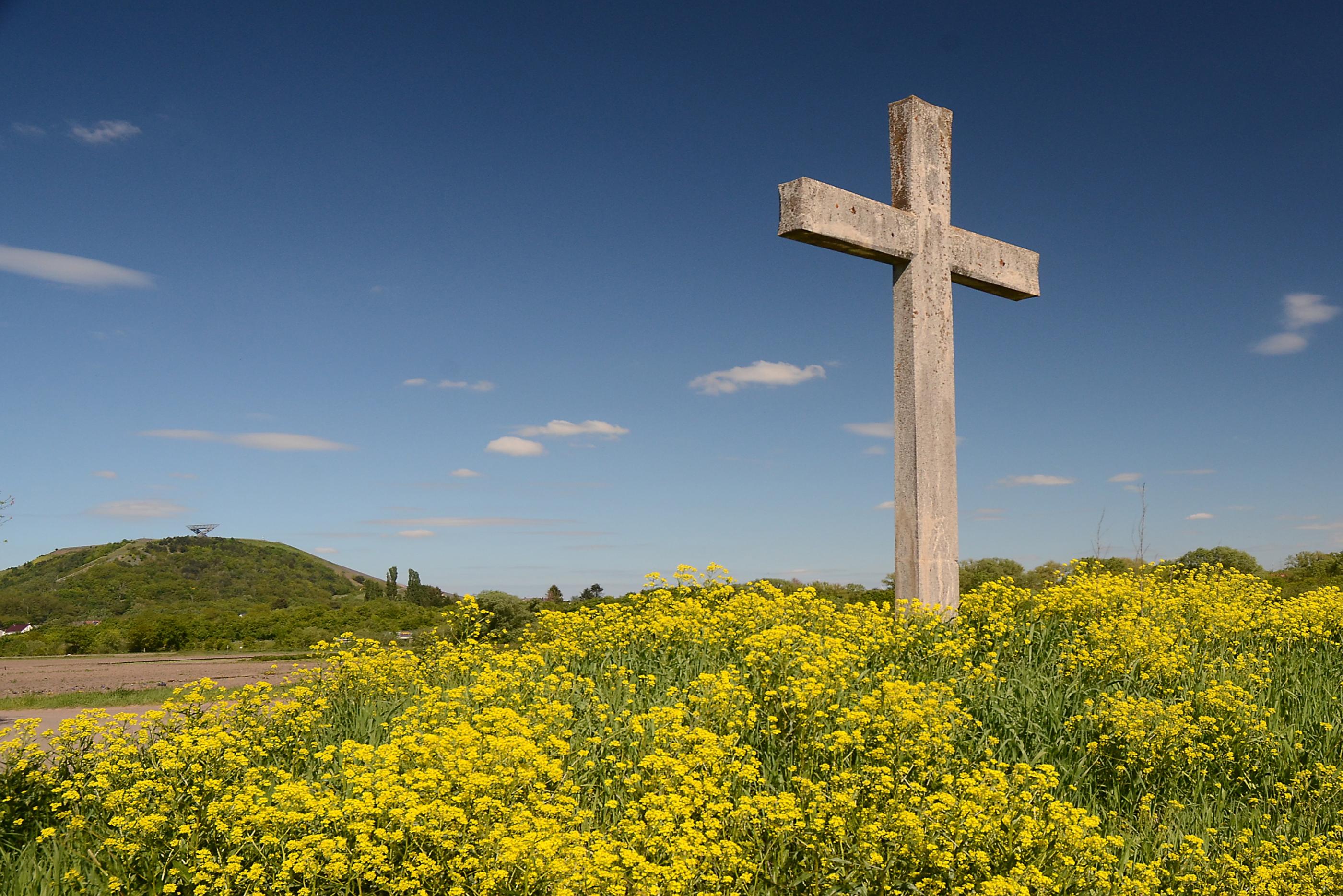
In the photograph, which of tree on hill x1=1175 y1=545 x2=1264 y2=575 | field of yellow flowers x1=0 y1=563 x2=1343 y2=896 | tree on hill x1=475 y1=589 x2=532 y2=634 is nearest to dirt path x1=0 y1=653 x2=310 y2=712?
tree on hill x1=475 y1=589 x2=532 y2=634

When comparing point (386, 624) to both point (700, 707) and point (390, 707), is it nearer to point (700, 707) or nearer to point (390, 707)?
point (390, 707)

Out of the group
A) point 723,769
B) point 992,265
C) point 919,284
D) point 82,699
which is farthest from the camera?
point 82,699

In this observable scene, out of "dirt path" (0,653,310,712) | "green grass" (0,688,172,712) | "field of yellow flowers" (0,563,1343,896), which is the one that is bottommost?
"dirt path" (0,653,310,712)

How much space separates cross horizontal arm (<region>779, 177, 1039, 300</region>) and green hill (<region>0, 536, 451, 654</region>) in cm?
1321

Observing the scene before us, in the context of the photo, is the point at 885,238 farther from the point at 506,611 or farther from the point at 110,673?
the point at 110,673

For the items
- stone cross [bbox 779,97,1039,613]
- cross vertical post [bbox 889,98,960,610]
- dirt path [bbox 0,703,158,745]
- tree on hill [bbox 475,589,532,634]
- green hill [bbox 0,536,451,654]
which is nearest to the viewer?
stone cross [bbox 779,97,1039,613]

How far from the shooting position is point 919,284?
744cm

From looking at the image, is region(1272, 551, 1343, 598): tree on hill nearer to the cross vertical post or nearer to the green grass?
the cross vertical post

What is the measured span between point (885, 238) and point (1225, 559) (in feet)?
38.0

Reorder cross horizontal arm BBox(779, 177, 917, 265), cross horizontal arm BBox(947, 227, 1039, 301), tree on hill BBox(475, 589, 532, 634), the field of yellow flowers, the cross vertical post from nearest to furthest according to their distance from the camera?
the field of yellow flowers, cross horizontal arm BBox(779, 177, 917, 265), the cross vertical post, cross horizontal arm BBox(947, 227, 1039, 301), tree on hill BBox(475, 589, 532, 634)

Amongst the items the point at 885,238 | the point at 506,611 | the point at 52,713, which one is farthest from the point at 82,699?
the point at 885,238

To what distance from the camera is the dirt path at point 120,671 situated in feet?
54.7

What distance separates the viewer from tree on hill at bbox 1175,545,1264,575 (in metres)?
14.5

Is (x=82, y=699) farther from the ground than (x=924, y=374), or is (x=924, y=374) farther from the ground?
(x=924, y=374)
